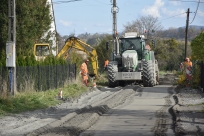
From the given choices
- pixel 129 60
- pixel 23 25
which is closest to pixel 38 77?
pixel 23 25

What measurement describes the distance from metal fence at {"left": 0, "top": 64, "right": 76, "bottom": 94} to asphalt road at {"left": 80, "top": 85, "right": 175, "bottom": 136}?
538 centimetres

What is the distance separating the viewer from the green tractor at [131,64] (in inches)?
1200

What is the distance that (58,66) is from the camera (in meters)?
28.7

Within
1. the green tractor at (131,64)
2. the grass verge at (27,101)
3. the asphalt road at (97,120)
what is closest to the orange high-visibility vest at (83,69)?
the green tractor at (131,64)

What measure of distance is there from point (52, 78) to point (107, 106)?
9.06 m

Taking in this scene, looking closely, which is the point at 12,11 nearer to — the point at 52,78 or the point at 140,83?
the point at 52,78

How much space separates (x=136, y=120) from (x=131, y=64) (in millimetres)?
16234

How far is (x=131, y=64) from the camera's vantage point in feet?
102

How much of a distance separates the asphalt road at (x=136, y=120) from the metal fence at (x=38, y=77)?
5.38m

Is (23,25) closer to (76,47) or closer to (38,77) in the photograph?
(38,77)

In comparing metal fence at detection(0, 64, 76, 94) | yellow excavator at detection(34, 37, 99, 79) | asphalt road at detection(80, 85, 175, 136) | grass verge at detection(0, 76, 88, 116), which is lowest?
asphalt road at detection(80, 85, 175, 136)

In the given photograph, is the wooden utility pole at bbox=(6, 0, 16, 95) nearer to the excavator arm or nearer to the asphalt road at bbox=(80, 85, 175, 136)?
the asphalt road at bbox=(80, 85, 175, 136)

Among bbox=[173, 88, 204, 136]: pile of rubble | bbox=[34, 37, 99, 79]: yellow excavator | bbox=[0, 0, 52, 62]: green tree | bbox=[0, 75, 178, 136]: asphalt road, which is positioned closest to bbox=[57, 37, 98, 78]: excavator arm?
bbox=[34, 37, 99, 79]: yellow excavator

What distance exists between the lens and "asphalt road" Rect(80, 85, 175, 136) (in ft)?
41.2
